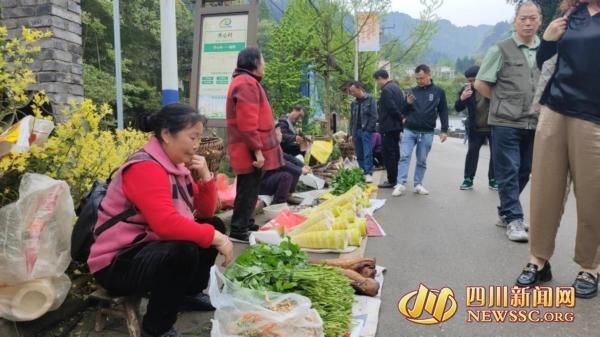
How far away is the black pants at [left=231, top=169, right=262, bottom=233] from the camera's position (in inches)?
170

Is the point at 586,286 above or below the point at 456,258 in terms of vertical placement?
above

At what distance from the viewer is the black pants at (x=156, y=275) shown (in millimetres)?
2287

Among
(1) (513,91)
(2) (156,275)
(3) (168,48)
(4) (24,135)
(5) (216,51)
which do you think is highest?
(5) (216,51)

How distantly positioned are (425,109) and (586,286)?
4212mm

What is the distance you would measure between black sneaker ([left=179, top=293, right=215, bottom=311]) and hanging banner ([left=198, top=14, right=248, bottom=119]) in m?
3.21

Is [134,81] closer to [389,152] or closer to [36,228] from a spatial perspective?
[389,152]

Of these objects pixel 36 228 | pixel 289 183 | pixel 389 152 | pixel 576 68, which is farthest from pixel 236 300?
pixel 389 152

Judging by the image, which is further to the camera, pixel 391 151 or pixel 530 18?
pixel 391 151

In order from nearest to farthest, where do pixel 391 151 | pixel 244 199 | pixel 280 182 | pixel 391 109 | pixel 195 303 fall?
pixel 195 303 → pixel 244 199 → pixel 280 182 → pixel 391 109 → pixel 391 151

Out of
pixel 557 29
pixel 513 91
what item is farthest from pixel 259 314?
pixel 513 91

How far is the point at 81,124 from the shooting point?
295 cm

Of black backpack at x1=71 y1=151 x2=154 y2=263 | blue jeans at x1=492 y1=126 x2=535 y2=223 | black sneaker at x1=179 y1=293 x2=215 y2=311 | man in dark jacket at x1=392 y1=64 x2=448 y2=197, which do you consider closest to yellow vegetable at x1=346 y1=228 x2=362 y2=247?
blue jeans at x1=492 y1=126 x2=535 y2=223

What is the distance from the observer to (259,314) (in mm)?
2230

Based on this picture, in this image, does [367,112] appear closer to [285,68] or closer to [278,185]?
[278,185]
